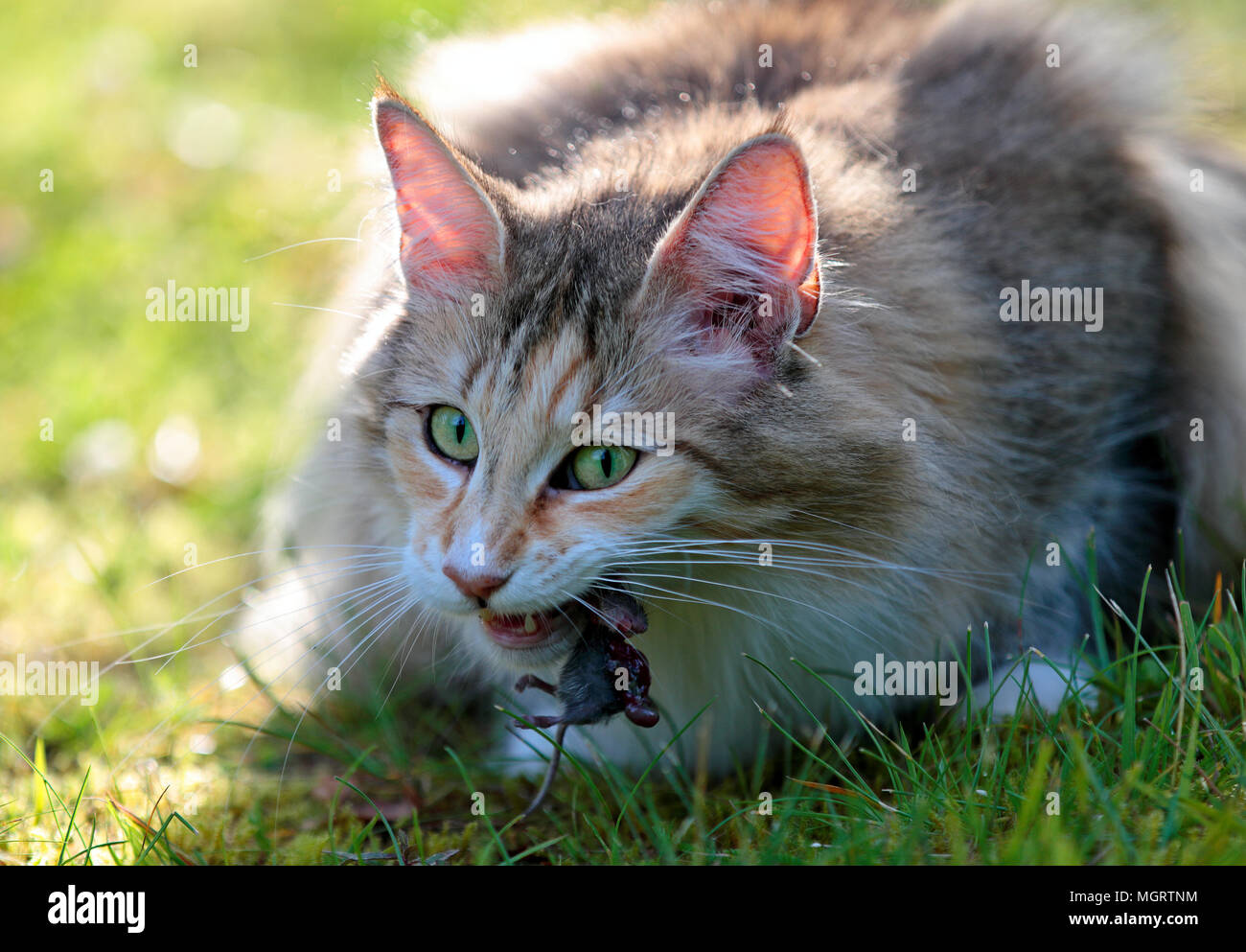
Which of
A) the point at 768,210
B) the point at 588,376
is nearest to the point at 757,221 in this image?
the point at 768,210

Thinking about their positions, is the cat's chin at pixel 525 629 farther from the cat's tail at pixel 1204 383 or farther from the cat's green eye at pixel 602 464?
the cat's tail at pixel 1204 383

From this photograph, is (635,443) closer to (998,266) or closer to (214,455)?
(998,266)

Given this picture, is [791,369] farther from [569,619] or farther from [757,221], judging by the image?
[569,619]

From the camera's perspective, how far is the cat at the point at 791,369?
1.96 metres

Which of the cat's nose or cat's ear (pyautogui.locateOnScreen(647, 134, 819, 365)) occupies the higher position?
cat's ear (pyautogui.locateOnScreen(647, 134, 819, 365))

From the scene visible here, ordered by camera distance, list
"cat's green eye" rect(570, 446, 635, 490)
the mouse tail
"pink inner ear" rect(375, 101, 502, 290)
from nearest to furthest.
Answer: "cat's green eye" rect(570, 446, 635, 490) → "pink inner ear" rect(375, 101, 502, 290) → the mouse tail

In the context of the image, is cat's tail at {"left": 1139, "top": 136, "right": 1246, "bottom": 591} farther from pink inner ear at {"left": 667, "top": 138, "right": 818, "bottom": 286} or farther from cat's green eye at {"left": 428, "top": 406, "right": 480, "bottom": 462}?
cat's green eye at {"left": 428, "top": 406, "right": 480, "bottom": 462}

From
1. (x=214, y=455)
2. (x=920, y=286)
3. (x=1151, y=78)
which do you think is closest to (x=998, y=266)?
(x=920, y=286)

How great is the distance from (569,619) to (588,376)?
456 millimetres

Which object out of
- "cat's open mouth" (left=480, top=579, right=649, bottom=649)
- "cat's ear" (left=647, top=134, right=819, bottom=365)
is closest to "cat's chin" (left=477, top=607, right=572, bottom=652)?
"cat's open mouth" (left=480, top=579, right=649, bottom=649)

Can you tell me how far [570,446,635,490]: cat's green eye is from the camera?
1.95 m

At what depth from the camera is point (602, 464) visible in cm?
196

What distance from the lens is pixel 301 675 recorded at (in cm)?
297

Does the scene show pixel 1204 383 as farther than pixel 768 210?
Yes
